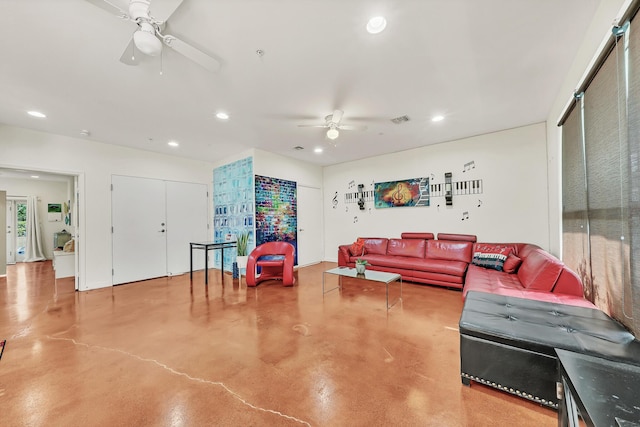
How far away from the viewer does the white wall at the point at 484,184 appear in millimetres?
4105

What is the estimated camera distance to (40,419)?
58.8 inches

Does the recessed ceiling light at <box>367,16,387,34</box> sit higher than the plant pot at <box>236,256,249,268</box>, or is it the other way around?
the recessed ceiling light at <box>367,16,387,34</box>

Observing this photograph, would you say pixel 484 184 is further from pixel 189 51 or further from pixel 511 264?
pixel 189 51

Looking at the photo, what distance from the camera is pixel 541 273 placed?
8.39 ft

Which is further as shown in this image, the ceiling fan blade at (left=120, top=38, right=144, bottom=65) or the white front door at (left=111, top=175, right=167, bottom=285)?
the white front door at (left=111, top=175, right=167, bottom=285)

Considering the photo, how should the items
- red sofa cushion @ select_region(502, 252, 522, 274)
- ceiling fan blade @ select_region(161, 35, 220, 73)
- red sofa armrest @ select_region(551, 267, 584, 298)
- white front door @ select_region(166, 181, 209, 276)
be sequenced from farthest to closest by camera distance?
1. white front door @ select_region(166, 181, 209, 276)
2. red sofa cushion @ select_region(502, 252, 522, 274)
3. red sofa armrest @ select_region(551, 267, 584, 298)
4. ceiling fan blade @ select_region(161, 35, 220, 73)

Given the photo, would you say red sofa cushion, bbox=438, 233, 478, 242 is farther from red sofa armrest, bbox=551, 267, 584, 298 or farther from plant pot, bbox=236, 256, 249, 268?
plant pot, bbox=236, 256, 249, 268

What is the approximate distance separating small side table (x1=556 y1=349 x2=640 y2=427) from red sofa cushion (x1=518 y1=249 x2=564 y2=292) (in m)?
1.60

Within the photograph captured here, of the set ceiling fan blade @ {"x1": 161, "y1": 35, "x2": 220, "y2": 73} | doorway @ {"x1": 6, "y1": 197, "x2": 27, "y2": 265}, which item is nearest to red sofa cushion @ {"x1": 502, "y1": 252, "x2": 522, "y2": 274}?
ceiling fan blade @ {"x1": 161, "y1": 35, "x2": 220, "y2": 73}

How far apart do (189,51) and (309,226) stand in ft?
16.0

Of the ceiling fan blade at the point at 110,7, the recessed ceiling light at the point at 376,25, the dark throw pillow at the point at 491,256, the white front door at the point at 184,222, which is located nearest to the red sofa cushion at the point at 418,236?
the dark throw pillow at the point at 491,256

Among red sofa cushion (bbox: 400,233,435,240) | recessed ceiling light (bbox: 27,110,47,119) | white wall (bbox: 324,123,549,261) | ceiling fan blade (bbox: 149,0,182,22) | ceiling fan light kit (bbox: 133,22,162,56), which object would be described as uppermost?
recessed ceiling light (bbox: 27,110,47,119)

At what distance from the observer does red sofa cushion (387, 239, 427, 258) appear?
4.89 m

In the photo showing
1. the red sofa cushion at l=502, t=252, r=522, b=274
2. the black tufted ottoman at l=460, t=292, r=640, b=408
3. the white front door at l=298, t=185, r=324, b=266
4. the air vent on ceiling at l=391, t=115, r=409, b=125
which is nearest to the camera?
A: the black tufted ottoman at l=460, t=292, r=640, b=408
